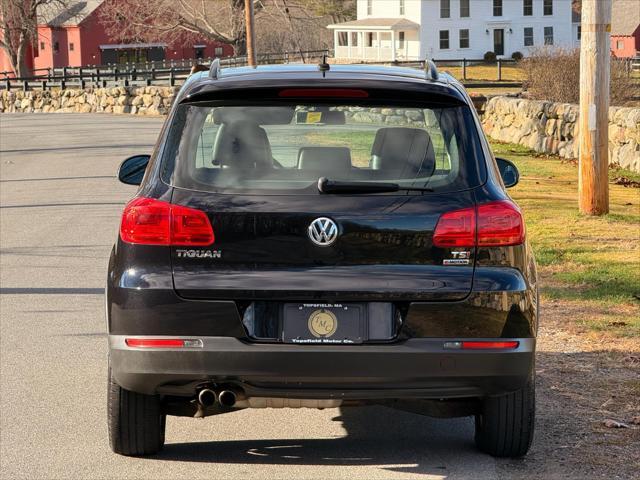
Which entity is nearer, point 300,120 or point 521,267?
point 521,267

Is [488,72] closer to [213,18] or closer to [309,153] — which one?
[213,18]

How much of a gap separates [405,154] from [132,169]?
1.95 meters

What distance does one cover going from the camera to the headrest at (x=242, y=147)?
535cm

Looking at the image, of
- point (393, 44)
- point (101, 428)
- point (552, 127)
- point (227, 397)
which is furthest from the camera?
point (393, 44)

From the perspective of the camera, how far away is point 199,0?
2680 inches

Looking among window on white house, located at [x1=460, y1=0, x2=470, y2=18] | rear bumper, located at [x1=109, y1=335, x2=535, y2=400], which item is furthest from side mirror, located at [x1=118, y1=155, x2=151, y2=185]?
window on white house, located at [x1=460, y1=0, x2=470, y2=18]

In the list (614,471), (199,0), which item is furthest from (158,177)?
(199,0)

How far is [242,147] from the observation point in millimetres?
5383

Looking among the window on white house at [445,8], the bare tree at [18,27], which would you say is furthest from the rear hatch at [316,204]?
the window on white house at [445,8]

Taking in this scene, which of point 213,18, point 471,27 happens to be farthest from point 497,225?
point 471,27

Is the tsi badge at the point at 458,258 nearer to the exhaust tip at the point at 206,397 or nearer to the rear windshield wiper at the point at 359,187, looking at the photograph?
the rear windshield wiper at the point at 359,187

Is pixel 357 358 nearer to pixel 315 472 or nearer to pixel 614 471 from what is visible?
pixel 315 472

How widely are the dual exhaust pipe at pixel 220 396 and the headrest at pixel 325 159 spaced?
99cm

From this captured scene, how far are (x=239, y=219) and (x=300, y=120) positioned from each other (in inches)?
30.9
